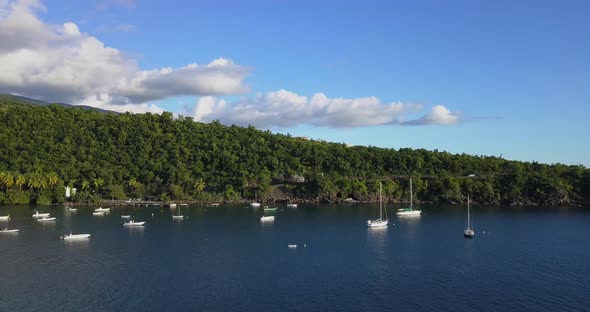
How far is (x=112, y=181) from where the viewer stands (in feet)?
464

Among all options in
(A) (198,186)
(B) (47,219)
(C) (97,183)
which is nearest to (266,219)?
(B) (47,219)

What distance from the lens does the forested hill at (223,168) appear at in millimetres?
141375

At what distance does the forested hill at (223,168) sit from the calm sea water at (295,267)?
4753 centimetres

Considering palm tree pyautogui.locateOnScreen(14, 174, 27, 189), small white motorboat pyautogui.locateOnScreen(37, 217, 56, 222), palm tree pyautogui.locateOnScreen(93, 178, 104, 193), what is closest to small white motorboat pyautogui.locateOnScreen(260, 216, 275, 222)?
small white motorboat pyautogui.locateOnScreen(37, 217, 56, 222)

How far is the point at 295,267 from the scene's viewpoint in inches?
2217

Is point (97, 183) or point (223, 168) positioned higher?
point (223, 168)

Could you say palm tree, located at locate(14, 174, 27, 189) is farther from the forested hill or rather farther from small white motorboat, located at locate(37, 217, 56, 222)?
small white motorboat, located at locate(37, 217, 56, 222)

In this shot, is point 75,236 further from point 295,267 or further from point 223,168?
point 223,168

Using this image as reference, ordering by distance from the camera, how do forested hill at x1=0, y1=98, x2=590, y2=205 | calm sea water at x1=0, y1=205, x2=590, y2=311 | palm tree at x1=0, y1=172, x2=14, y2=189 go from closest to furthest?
calm sea water at x1=0, y1=205, x2=590, y2=311, palm tree at x1=0, y1=172, x2=14, y2=189, forested hill at x1=0, y1=98, x2=590, y2=205

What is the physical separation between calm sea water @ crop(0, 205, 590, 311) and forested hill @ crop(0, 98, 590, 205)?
156 feet

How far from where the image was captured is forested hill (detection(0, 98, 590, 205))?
14138cm

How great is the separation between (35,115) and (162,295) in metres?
147

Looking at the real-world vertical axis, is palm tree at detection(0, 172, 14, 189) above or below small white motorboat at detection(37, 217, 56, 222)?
above

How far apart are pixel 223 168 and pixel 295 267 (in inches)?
4170
